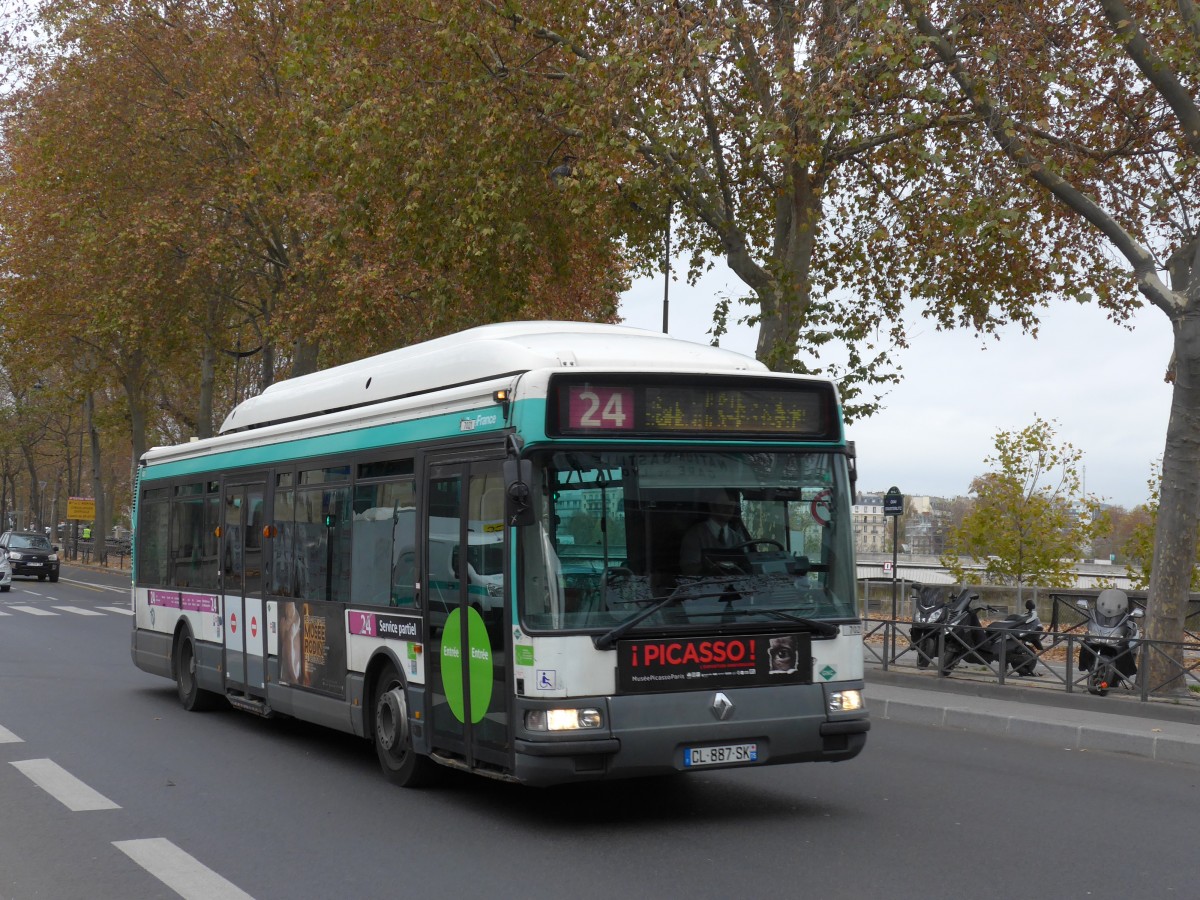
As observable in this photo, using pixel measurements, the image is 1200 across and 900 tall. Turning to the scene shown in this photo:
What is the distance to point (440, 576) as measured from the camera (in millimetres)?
9086

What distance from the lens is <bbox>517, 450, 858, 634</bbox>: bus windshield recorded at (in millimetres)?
7898

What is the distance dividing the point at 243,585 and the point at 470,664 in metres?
4.89

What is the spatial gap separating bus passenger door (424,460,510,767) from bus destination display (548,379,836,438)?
2.16 ft

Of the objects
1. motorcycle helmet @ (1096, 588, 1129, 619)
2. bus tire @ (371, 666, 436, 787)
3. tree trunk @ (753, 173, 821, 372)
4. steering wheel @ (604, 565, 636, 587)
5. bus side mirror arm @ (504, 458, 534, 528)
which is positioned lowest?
bus tire @ (371, 666, 436, 787)

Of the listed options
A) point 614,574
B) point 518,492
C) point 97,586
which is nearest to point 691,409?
point 614,574

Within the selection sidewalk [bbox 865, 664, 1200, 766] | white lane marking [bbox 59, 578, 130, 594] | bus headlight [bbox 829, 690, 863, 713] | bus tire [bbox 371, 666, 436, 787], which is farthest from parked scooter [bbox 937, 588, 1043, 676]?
white lane marking [bbox 59, 578, 130, 594]

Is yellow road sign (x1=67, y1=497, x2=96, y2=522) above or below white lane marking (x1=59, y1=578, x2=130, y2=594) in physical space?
above

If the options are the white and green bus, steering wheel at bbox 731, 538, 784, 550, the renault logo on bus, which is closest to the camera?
the white and green bus

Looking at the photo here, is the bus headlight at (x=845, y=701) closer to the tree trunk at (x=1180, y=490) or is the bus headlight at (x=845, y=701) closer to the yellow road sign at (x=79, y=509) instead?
the tree trunk at (x=1180, y=490)

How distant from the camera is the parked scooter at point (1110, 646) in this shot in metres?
14.9

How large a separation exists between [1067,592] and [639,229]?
397 inches

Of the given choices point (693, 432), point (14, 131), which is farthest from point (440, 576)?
point (14, 131)

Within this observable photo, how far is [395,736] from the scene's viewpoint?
31.8 feet

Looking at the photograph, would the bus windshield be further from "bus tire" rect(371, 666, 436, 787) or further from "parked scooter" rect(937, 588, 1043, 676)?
"parked scooter" rect(937, 588, 1043, 676)
